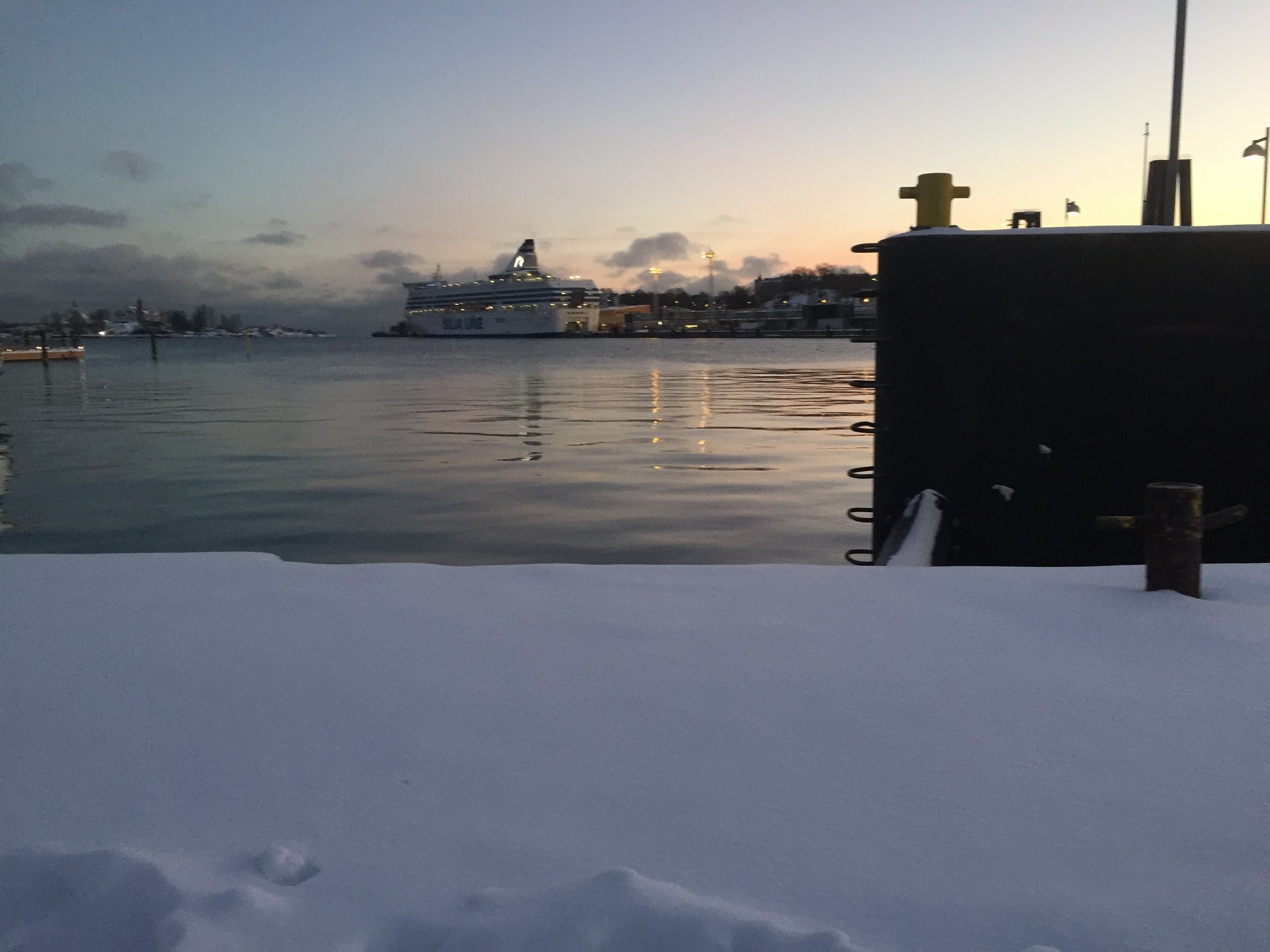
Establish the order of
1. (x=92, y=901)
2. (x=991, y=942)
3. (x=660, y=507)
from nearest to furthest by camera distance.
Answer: (x=991, y=942)
(x=92, y=901)
(x=660, y=507)

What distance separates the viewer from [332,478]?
1270 centimetres

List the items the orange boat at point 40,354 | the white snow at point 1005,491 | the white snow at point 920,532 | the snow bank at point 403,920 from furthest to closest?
the orange boat at point 40,354
the white snow at point 1005,491
the white snow at point 920,532
the snow bank at point 403,920

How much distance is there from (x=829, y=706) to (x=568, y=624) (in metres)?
0.96

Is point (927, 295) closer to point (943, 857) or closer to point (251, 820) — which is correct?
point (943, 857)

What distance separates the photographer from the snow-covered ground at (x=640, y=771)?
1.60 m

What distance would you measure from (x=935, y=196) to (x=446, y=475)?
8.48 meters

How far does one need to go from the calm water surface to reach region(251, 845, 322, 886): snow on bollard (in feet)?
20.1

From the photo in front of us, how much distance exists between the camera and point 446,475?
41.8ft

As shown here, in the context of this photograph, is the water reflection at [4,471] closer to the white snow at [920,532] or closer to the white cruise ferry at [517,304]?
the white snow at [920,532]

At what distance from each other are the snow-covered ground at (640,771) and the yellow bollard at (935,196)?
10.7 feet

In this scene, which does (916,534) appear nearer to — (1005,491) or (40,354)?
(1005,491)

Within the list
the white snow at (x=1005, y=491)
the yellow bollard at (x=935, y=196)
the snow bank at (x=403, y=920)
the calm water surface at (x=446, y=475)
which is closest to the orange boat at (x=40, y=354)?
the calm water surface at (x=446, y=475)

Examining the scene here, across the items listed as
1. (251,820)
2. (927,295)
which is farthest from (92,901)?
(927,295)

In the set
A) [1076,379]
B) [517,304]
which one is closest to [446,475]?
[1076,379]
